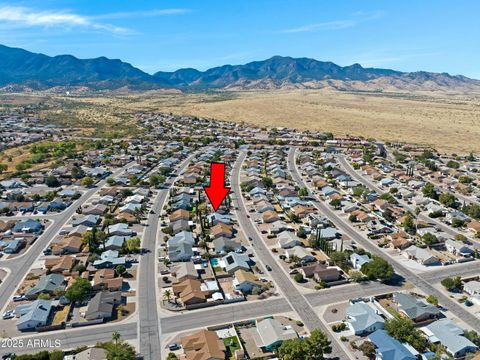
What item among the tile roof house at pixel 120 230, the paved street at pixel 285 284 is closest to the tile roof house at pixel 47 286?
the tile roof house at pixel 120 230

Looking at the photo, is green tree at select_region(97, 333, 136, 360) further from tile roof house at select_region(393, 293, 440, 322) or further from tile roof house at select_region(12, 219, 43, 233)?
tile roof house at select_region(12, 219, 43, 233)

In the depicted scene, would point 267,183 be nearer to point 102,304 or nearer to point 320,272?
point 320,272

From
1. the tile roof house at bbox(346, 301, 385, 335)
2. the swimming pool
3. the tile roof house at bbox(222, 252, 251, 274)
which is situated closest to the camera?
the tile roof house at bbox(346, 301, 385, 335)

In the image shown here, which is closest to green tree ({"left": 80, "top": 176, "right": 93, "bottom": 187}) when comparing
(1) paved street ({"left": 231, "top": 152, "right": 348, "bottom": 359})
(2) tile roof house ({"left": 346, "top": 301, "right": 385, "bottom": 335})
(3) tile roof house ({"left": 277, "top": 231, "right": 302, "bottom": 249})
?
(1) paved street ({"left": 231, "top": 152, "right": 348, "bottom": 359})

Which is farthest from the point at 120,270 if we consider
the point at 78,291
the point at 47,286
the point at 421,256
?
the point at 421,256

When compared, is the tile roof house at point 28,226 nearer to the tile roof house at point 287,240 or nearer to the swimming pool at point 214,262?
the swimming pool at point 214,262

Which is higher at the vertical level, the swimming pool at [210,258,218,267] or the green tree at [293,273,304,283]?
the green tree at [293,273,304,283]

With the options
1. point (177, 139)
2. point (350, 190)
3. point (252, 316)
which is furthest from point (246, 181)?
point (177, 139)
